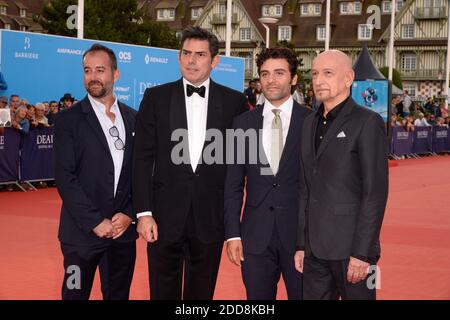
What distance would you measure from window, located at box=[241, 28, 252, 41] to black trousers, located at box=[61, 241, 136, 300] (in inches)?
2779

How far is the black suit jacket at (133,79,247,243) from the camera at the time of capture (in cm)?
496

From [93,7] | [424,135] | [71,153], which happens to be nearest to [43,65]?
[71,153]

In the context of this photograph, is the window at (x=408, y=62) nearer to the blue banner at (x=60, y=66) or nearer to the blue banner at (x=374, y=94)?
the blue banner at (x=374, y=94)

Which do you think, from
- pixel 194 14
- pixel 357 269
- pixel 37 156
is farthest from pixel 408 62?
pixel 357 269

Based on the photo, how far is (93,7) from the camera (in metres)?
51.1

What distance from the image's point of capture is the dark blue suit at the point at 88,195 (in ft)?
16.2

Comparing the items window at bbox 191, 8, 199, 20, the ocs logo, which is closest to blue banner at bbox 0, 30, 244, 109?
the ocs logo

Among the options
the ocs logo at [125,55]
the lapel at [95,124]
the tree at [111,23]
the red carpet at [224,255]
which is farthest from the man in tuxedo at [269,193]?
the tree at [111,23]

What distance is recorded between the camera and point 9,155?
593 inches

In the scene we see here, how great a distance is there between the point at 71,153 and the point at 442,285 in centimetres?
435

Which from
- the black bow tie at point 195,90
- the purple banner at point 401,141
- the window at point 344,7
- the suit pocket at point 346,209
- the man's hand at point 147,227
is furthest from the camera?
the window at point 344,7

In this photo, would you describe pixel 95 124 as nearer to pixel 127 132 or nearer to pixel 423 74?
pixel 127 132

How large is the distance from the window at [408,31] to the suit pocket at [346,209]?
69.8 m

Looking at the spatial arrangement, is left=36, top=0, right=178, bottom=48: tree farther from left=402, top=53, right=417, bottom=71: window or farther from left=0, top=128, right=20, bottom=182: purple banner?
left=0, top=128, right=20, bottom=182: purple banner
